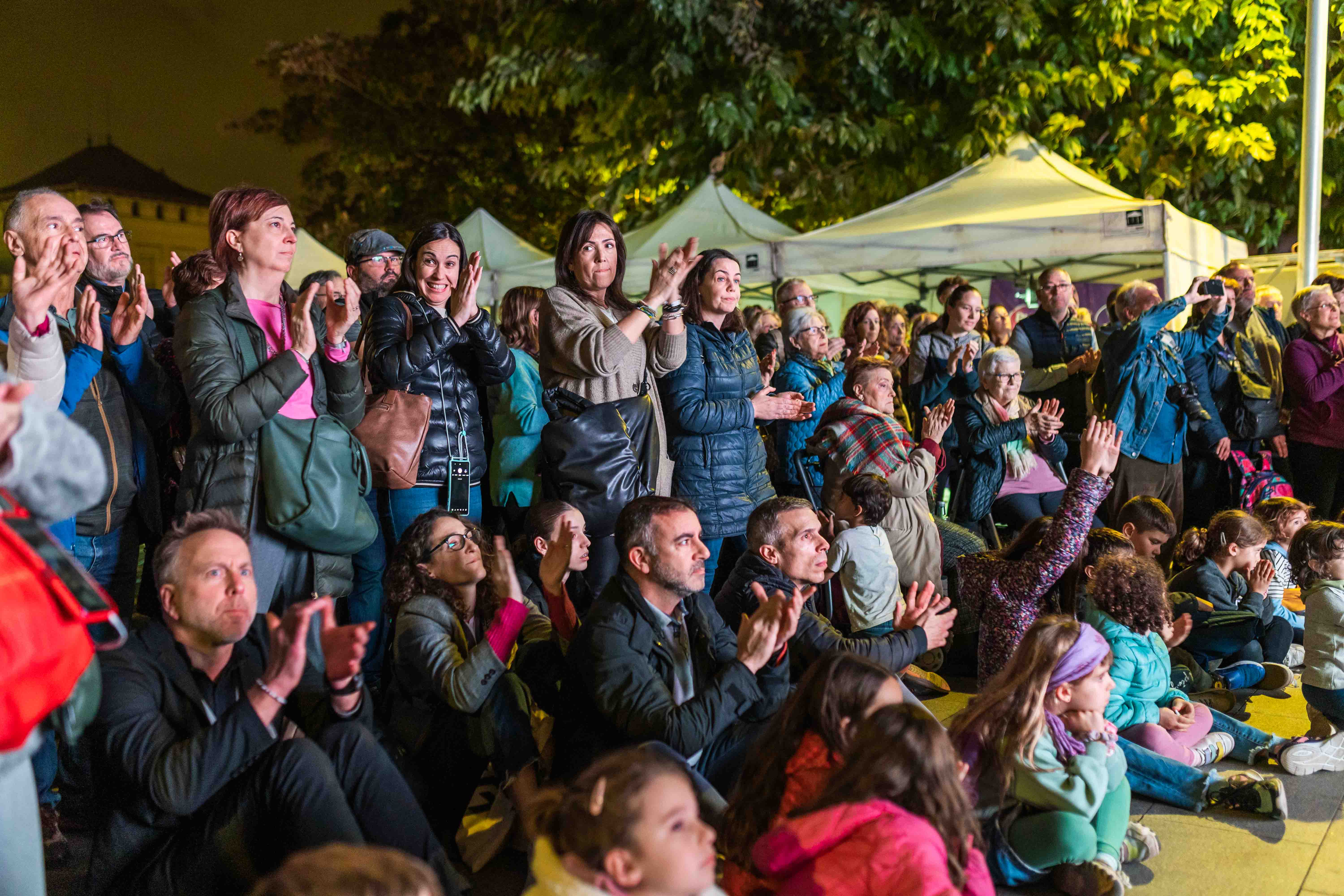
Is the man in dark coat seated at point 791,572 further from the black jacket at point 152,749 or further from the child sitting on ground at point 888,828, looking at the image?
the black jacket at point 152,749

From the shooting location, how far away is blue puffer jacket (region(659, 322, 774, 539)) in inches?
186

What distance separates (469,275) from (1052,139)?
9.55 metres

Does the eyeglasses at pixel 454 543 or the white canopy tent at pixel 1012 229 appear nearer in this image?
the eyeglasses at pixel 454 543

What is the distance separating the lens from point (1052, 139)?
12.3 metres

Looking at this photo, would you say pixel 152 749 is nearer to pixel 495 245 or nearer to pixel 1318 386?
pixel 1318 386

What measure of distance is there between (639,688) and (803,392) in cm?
291

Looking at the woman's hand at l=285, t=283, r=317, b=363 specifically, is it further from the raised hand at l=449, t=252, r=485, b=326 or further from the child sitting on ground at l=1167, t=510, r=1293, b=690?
the child sitting on ground at l=1167, t=510, r=1293, b=690

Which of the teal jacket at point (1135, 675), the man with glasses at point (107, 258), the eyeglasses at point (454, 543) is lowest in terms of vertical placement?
the teal jacket at point (1135, 675)

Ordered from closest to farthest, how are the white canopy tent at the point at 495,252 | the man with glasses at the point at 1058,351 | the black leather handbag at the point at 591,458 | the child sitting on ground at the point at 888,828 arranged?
the child sitting on ground at the point at 888,828 → the black leather handbag at the point at 591,458 → the man with glasses at the point at 1058,351 → the white canopy tent at the point at 495,252

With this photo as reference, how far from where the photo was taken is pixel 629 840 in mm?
2156

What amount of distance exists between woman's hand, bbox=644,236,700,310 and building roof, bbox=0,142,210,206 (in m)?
73.9

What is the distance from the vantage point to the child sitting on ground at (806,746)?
110 inches

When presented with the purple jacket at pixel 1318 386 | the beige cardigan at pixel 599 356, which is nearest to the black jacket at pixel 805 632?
the beige cardigan at pixel 599 356

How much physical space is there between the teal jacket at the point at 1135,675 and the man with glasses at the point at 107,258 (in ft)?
11.4
